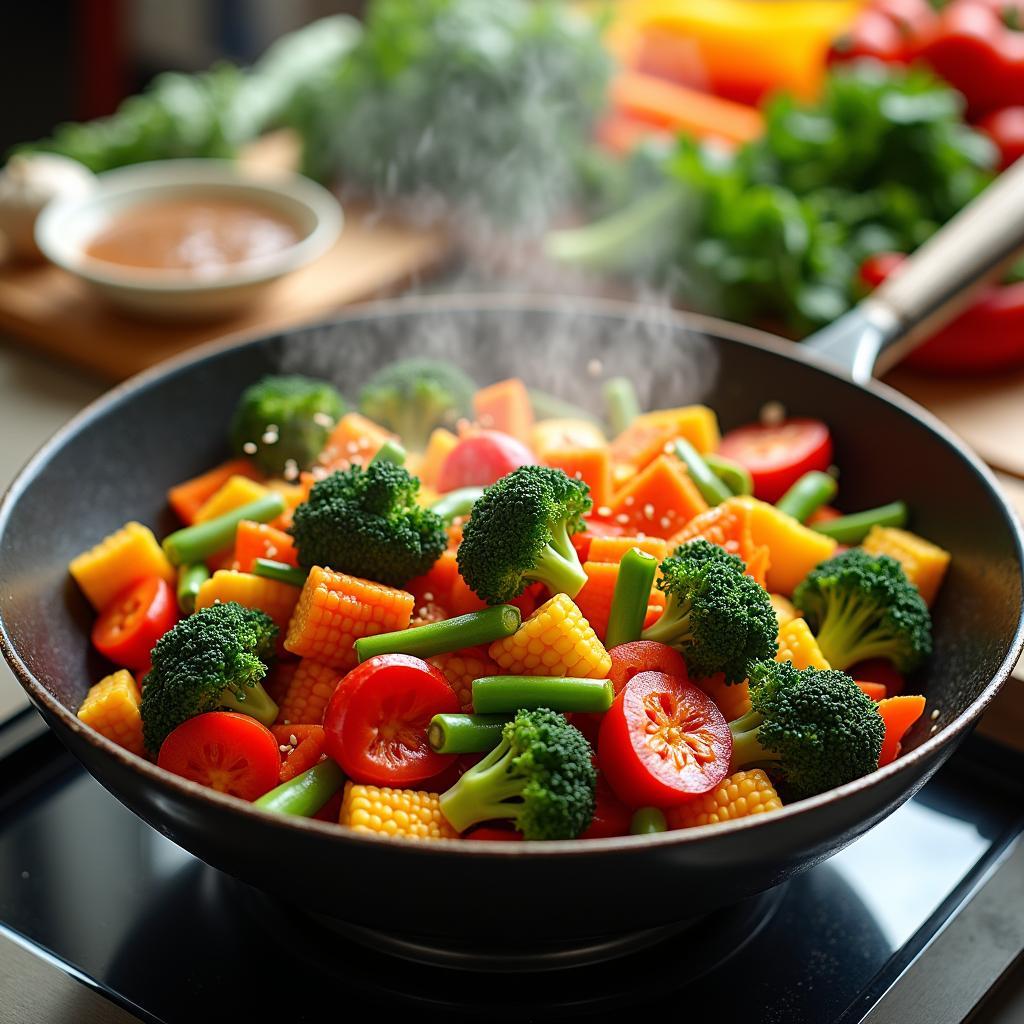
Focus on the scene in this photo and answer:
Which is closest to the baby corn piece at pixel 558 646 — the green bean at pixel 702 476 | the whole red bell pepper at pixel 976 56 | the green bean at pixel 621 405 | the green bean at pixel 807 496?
the green bean at pixel 702 476

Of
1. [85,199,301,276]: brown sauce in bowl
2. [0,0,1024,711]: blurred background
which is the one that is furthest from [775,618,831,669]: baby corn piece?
[85,199,301,276]: brown sauce in bowl

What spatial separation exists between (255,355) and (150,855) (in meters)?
0.89

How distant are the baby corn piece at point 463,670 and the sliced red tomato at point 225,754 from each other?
0.22 meters

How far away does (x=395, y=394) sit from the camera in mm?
2080

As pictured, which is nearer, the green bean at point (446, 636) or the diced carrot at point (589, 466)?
the green bean at point (446, 636)

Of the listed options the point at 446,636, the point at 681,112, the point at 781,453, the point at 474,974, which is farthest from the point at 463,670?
the point at 681,112

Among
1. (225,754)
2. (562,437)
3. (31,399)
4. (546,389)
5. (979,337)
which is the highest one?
(979,337)

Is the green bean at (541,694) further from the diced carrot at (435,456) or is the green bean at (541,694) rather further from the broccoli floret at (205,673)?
the diced carrot at (435,456)

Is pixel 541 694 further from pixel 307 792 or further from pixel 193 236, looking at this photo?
pixel 193 236

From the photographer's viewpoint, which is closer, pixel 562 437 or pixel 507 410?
pixel 562 437

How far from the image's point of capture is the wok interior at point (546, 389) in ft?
5.40

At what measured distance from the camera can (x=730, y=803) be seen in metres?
1.36

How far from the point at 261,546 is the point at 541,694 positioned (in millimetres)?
533

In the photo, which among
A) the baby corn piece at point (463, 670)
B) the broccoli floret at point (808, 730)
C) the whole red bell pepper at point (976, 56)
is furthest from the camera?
the whole red bell pepper at point (976, 56)
